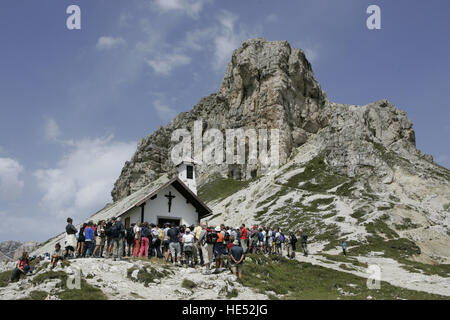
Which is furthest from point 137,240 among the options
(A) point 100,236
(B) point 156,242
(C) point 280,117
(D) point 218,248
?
(C) point 280,117

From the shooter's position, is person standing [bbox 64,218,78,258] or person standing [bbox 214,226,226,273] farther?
person standing [bbox 64,218,78,258]

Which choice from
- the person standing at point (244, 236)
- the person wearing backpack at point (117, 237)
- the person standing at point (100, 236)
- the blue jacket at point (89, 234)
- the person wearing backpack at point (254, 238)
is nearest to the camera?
the person wearing backpack at point (117, 237)

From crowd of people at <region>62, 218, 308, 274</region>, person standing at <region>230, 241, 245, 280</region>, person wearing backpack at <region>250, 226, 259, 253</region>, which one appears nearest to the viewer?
person standing at <region>230, 241, 245, 280</region>

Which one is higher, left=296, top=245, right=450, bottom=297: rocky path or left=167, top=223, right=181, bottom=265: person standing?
left=167, top=223, right=181, bottom=265: person standing

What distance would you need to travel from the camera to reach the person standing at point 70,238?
19.9 meters

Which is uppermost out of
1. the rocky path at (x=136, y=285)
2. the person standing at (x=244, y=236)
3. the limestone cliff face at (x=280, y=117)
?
the limestone cliff face at (x=280, y=117)

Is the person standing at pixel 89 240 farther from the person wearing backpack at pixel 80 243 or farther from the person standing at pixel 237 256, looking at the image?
the person standing at pixel 237 256

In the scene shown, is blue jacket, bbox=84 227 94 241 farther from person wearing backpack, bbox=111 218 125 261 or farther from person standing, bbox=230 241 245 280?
person standing, bbox=230 241 245 280

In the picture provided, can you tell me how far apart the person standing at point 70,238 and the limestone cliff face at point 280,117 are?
74.4 metres

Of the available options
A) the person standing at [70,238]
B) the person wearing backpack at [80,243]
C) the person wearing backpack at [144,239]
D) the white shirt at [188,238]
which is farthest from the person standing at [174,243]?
the person standing at [70,238]

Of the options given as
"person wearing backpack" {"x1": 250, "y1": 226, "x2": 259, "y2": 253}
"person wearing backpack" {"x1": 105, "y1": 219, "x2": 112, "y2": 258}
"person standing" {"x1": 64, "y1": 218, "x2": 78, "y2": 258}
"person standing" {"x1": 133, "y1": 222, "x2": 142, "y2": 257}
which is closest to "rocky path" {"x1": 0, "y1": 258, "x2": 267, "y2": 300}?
"person wearing backpack" {"x1": 105, "y1": 219, "x2": 112, "y2": 258}

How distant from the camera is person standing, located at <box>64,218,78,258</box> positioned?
1988 cm

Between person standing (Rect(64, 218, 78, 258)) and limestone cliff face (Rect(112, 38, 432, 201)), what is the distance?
2927 inches
